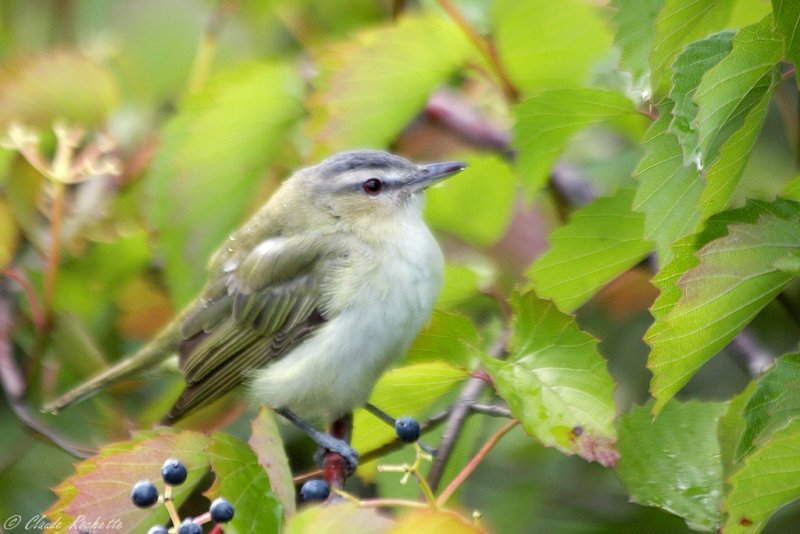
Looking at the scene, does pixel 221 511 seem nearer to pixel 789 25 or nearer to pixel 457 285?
pixel 457 285

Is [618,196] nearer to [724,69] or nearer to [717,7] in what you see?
[717,7]

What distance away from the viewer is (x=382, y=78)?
3.03 metres

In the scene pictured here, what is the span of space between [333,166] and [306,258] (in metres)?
0.41

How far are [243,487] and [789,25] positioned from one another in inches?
53.0

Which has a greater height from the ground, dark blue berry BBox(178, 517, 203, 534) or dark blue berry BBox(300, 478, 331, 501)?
dark blue berry BBox(178, 517, 203, 534)

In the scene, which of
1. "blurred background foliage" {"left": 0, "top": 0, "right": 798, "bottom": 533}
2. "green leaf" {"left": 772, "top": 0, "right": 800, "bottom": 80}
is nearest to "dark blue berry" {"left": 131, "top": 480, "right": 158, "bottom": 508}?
"blurred background foliage" {"left": 0, "top": 0, "right": 798, "bottom": 533}

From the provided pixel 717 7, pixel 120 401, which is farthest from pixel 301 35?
pixel 717 7

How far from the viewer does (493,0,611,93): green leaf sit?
306 centimetres

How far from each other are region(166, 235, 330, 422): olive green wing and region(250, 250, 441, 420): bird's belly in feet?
0.39

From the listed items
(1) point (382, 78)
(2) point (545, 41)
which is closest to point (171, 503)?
(1) point (382, 78)

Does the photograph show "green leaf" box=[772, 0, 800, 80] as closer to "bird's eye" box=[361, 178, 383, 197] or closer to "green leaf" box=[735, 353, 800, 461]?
"green leaf" box=[735, 353, 800, 461]

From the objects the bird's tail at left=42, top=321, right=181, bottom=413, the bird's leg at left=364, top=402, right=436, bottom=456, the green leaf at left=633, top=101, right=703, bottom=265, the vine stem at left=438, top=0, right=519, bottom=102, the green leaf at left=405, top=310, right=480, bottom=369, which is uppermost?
the vine stem at left=438, top=0, right=519, bottom=102

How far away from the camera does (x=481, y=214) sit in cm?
321

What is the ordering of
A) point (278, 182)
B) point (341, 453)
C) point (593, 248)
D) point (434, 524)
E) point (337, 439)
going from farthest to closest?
point (278, 182)
point (337, 439)
point (341, 453)
point (593, 248)
point (434, 524)
